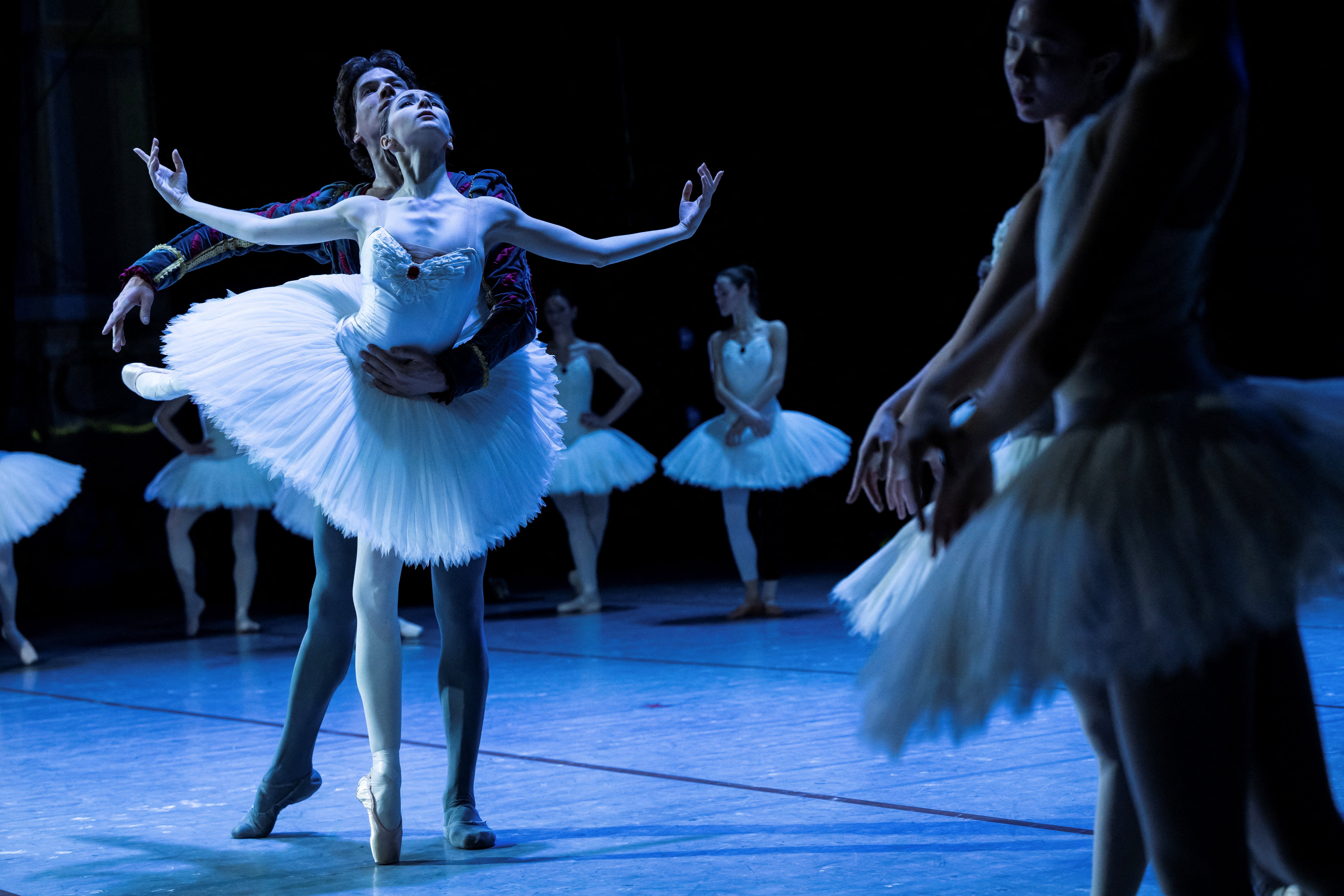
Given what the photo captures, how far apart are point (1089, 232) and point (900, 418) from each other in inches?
14.5

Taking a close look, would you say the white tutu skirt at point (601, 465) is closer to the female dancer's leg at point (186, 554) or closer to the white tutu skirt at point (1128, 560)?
the female dancer's leg at point (186, 554)

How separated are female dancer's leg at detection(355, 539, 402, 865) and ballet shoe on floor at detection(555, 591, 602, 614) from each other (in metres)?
5.08

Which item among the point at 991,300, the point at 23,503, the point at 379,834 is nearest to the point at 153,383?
the point at 379,834

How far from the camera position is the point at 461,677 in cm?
314

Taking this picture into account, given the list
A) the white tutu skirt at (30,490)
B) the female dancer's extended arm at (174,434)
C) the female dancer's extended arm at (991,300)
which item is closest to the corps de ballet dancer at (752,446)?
the female dancer's extended arm at (174,434)

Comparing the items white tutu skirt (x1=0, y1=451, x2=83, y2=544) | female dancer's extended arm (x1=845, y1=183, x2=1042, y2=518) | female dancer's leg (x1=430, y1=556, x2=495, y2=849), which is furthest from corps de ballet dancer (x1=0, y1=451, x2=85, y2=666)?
female dancer's extended arm (x1=845, y1=183, x2=1042, y2=518)

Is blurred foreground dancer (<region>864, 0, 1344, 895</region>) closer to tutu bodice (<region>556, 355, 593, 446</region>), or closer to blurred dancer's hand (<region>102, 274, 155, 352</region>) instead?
blurred dancer's hand (<region>102, 274, 155, 352</region>)

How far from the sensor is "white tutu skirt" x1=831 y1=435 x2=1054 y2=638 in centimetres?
190

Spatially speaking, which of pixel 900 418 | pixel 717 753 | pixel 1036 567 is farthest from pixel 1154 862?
pixel 717 753

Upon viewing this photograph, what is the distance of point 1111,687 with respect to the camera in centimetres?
140

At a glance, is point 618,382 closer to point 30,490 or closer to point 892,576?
point 30,490

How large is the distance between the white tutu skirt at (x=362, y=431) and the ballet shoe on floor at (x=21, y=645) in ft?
13.0

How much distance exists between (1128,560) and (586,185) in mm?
9135

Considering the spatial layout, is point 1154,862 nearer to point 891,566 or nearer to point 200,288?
point 891,566
